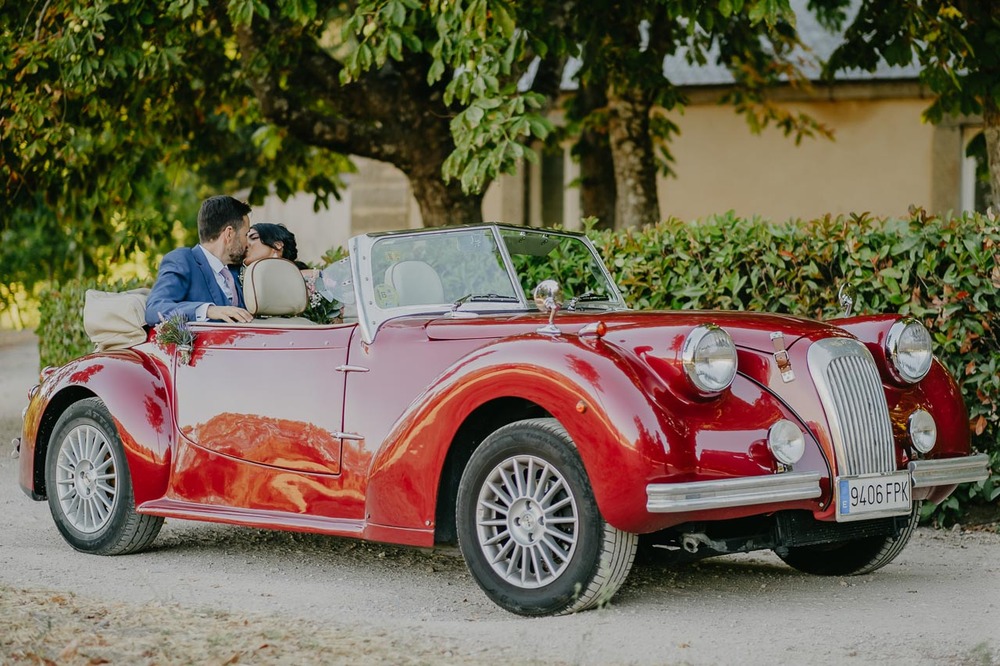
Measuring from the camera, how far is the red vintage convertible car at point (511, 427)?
15.5 feet

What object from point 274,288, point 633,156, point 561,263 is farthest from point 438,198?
point 274,288

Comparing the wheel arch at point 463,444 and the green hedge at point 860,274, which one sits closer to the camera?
the wheel arch at point 463,444

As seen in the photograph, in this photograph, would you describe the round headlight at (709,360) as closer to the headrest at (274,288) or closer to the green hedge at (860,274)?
the headrest at (274,288)

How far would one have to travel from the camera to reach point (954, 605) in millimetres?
5293

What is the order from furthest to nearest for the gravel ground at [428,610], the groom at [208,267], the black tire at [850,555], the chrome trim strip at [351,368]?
1. the groom at [208,267]
2. the black tire at [850,555]
3. the chrome trim strip at [351,368]
4. the gravel ground at [428,610]

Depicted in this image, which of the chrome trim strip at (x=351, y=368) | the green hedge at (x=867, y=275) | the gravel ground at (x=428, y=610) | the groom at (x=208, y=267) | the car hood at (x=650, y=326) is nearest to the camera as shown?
the gravel ground at (x=428, y=610)

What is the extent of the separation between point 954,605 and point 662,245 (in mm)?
3330

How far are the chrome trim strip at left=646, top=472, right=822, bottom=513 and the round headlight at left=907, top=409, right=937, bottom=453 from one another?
812mm

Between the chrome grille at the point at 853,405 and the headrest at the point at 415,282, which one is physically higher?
the headrest at the point at 415,282

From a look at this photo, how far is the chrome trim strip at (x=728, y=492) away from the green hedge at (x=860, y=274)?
265 centimetres

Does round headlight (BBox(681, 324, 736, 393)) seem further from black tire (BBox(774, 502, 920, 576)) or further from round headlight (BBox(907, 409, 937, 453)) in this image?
black tire (BBox(774, 502, 920, 576))

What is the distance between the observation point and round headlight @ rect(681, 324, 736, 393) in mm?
4723

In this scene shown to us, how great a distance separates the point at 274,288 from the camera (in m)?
6.38

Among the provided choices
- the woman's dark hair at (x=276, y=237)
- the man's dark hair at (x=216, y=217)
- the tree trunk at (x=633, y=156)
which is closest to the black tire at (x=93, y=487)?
the man's dark hair at (x=216, y=217)
